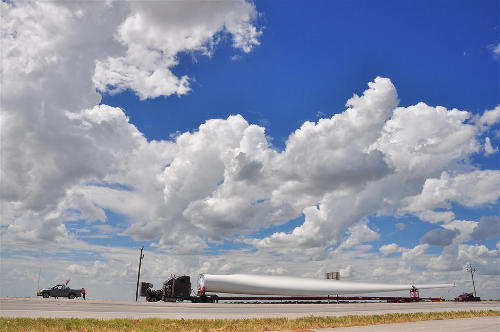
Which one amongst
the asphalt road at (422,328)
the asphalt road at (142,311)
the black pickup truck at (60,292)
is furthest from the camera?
the black pickup truck at (60,292)

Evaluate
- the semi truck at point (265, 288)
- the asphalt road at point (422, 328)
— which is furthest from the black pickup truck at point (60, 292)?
the asphalt road at point (422, 328)

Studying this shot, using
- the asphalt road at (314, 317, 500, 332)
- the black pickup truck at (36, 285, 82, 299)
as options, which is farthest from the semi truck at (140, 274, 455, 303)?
the asphalt road at (314, 317, 500, 332)

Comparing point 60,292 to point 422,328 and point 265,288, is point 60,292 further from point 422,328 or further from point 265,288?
point 422,328

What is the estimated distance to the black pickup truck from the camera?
55.4m

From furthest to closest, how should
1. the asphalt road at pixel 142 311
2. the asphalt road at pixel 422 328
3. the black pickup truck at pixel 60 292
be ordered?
1. the black pickup truck at pixel 60 292
2. the asphalt road at pixel 142 311
3. the asphalt road at pixel 422 328

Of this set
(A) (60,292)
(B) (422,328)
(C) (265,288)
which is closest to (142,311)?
(B) (422,328)

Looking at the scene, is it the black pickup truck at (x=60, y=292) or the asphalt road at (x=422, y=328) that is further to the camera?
the black pickup truck at (x=60, y=292)

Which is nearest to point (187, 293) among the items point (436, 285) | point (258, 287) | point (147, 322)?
point (258, 287)

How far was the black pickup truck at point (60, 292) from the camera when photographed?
55.4 m

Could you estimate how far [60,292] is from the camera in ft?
185

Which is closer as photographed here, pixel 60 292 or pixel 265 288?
pixel 60 292

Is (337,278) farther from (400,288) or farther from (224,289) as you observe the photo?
(224,289)

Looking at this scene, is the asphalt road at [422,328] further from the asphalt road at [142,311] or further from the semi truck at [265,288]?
the semi truck at [265,288]

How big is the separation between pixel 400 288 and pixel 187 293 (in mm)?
51572
